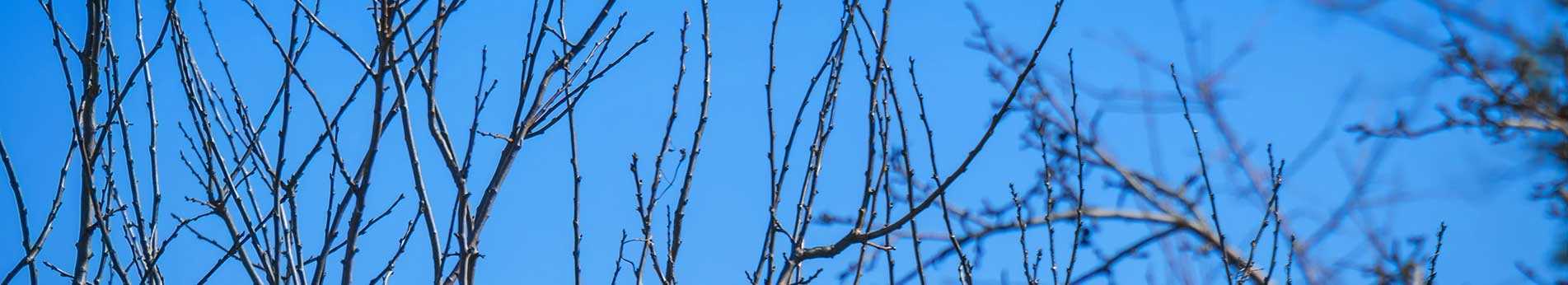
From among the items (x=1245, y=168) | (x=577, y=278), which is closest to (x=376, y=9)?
(x=577, y=278)

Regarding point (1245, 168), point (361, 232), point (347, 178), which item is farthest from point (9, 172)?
point (1245, 168)

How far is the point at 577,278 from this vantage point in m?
1.90

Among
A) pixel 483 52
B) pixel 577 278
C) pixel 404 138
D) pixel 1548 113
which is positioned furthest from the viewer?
pixel 1548 113

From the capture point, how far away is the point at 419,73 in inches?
73.7

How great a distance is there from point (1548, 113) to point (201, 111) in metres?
7.04

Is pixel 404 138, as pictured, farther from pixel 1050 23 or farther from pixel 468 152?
pixel 1050 23

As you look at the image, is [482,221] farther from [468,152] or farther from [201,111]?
[201,111]

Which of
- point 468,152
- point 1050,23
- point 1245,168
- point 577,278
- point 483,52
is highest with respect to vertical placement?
point 1245,168

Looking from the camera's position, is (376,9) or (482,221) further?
(376,9)

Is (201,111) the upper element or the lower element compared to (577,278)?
Result: upper

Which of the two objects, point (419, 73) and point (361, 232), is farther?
point (361, 232)

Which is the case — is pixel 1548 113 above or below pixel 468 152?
above

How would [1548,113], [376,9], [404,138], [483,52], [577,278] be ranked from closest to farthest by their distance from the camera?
[404,138]
[577,278]
[376,9]
[483,52]
[1548,113]

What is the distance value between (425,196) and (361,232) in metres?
0.41
